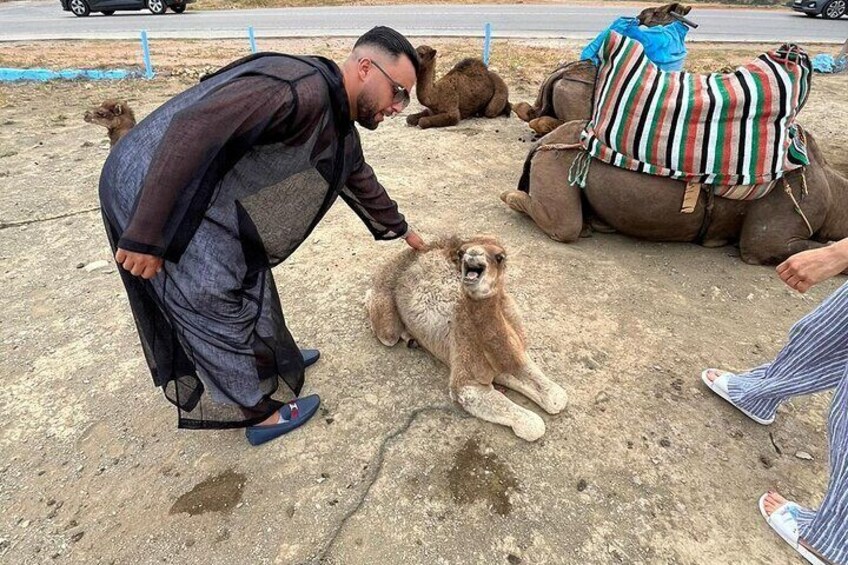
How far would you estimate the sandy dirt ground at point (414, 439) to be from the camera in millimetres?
2408

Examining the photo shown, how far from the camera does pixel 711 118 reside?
3975mm

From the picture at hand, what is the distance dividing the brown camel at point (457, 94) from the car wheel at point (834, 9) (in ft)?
61.7

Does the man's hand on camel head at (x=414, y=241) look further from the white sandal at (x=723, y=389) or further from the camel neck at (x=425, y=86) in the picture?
the camel neck at (x=425, y=86)

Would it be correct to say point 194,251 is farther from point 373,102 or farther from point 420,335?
point 420,335

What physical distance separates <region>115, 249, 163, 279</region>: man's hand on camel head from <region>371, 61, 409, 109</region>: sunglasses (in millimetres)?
1129

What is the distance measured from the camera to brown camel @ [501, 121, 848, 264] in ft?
14.0

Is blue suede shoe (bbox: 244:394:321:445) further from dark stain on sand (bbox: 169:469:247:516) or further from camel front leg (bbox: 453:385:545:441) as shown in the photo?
camel front leg (bbox: 453:385:545:441)

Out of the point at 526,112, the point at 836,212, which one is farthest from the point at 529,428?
the point at 526,112

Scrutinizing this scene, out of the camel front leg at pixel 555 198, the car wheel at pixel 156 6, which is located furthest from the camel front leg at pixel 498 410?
the car wheel at pixel 156 6

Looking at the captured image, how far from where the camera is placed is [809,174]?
4.29 m

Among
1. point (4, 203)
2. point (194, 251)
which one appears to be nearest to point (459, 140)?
point (4, 203)

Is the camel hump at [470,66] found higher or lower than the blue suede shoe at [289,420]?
higher

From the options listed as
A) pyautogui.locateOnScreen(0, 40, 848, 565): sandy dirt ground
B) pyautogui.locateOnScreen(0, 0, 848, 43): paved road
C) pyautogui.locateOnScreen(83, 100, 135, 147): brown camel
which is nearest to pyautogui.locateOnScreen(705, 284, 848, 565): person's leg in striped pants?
pyautogui.locateOnScreen(0, 40, 848, 565): sandy dirt ground

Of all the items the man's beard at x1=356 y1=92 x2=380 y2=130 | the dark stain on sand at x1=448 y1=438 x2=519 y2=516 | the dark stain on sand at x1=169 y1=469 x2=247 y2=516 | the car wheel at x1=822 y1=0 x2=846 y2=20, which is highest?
the car wheel at x1=822 y1=0 x2=846 y2=20
